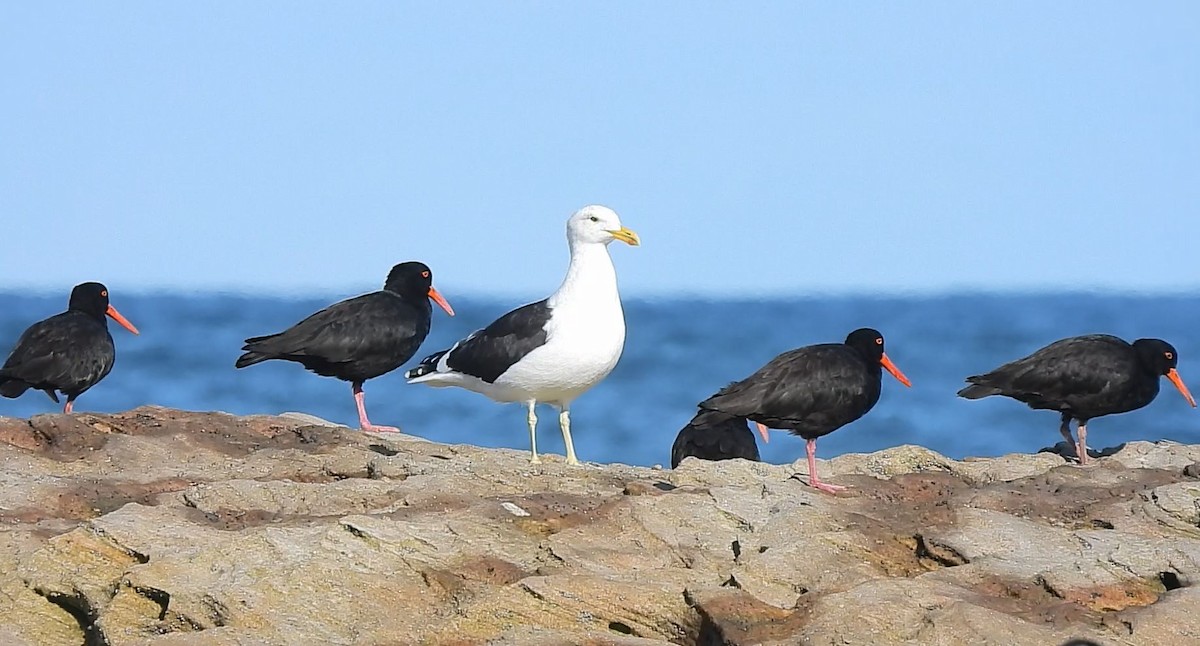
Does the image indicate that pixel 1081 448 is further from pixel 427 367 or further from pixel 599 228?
pixel 427 367

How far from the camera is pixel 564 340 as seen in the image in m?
10.5

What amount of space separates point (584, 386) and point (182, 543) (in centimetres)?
426

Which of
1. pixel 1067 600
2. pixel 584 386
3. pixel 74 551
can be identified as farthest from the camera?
pixel 584 386

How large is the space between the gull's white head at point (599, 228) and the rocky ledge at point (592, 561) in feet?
9.58

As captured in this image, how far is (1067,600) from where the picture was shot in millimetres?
6301

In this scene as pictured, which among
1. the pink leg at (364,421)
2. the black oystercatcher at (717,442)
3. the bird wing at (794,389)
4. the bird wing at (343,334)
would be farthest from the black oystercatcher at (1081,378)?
the bird wing at (343,334)

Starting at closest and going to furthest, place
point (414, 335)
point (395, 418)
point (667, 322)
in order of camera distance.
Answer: point (414, 335)
point (395, 418)
point (667, 322)

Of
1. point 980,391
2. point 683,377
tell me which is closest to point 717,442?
point 980,391

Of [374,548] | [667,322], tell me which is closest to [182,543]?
[374,548]

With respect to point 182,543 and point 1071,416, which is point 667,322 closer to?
point 1071,416

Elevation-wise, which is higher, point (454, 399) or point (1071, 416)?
point (1071, 416)

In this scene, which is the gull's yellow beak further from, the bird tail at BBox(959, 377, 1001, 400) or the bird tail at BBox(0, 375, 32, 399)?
the bird tail at BBox(0, 375, 32, 399)

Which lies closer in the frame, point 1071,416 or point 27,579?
point 27,579

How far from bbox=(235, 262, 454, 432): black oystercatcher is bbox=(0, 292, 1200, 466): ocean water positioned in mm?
9967
